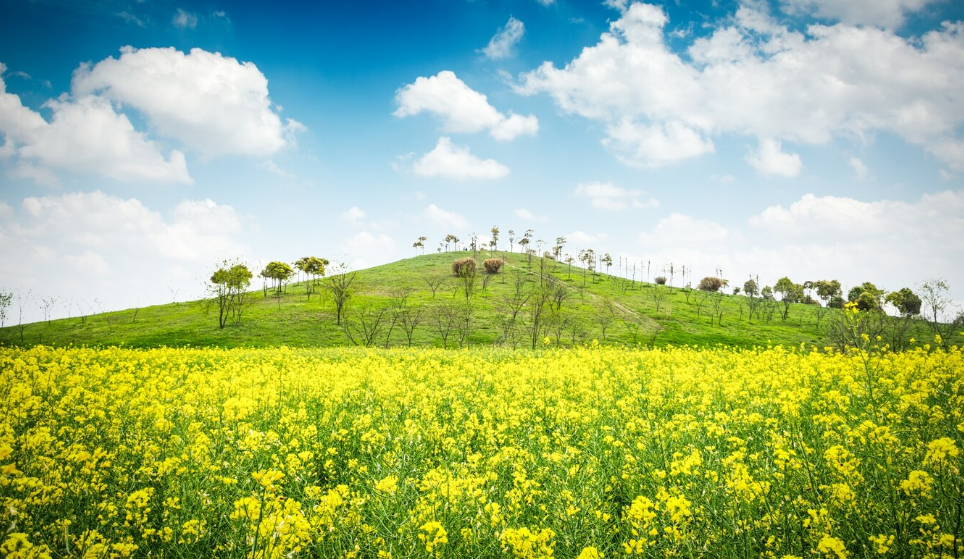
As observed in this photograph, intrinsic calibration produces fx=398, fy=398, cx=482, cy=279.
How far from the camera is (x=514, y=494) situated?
16.5 feet

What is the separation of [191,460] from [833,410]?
11.4 meters

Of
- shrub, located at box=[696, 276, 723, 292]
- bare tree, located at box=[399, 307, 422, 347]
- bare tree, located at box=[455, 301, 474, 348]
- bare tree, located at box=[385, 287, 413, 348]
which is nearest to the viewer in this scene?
bare tree, located at box=[399, 307, 422, 347]

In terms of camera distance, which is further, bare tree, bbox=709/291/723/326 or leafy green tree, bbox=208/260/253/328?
bare tree, bbox=709/291/723/326

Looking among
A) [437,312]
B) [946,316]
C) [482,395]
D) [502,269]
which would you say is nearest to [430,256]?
[502,269]

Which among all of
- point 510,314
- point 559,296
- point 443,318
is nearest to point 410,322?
point 443,318

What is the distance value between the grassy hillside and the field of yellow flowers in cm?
3625

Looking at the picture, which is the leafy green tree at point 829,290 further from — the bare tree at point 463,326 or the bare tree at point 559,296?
the bare tree at point 463,326

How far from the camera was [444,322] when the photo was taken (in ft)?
199

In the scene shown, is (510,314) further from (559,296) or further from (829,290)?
(829,290)

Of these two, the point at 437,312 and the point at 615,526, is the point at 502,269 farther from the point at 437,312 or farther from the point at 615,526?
the point at 615,526

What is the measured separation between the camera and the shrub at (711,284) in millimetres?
130500

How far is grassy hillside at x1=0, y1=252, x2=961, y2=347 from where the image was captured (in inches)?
2106

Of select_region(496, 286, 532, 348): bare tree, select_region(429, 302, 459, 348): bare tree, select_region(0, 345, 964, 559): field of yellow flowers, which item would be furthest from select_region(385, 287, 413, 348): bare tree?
select_region(0, 345, 964, 559): field of yellow flowers

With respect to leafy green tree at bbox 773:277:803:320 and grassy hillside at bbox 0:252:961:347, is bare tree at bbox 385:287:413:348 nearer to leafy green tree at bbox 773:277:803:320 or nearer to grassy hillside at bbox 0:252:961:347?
grassy hillside at bbox 0:252:961:347
